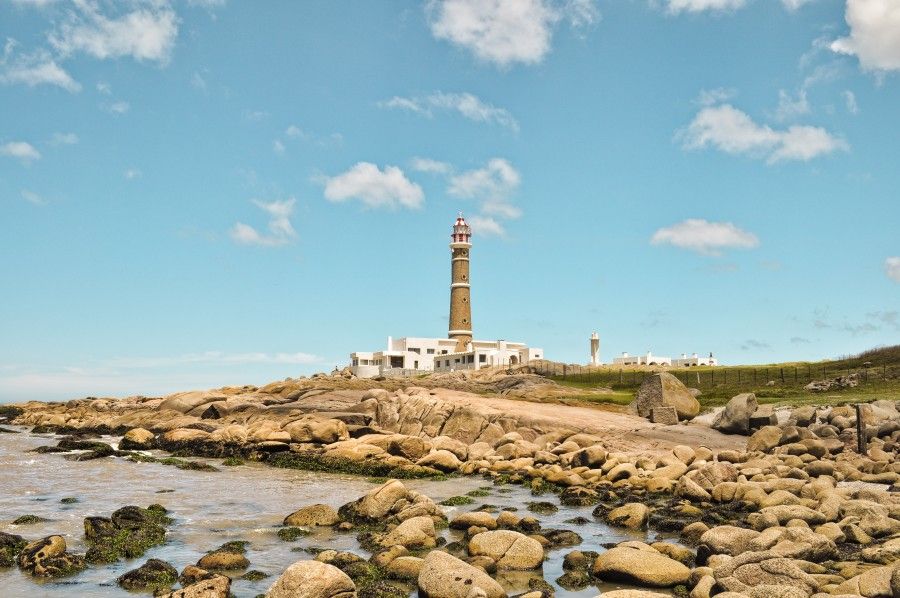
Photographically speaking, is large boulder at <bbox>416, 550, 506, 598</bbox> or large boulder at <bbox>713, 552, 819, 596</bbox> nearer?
large boulder at <bbox>713, 552, 819, 596</bbox>

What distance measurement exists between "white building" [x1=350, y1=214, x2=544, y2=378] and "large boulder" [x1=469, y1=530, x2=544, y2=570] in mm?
79942

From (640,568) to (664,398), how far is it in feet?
80.0

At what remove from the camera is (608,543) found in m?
16.0

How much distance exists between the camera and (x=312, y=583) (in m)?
11.4

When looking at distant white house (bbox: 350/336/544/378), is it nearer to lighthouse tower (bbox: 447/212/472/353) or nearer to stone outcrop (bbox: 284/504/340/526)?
lighthouse tower (bbox: 447/212/472/353)

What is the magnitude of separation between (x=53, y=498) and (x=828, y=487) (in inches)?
819

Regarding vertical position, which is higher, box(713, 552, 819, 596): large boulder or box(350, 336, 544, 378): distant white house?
box(350, 336, 544, 378): distant white house

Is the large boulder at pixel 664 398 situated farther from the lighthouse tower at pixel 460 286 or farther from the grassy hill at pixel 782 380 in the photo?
the lighthouse tower at pixel 460 286

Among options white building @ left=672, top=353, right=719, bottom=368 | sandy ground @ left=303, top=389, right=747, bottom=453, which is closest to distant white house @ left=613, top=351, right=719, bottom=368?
white building @ left=672, top=353, right=719, bottom=368

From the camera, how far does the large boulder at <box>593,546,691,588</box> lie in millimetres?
12859

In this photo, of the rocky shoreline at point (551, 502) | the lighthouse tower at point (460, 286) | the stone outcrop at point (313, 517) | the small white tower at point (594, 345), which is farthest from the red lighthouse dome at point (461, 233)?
the stone outcrop at point (313, 517)

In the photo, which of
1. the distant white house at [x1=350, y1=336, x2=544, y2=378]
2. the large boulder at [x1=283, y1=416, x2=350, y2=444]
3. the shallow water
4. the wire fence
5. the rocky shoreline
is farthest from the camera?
the distant white house at [x1=350, y1=336, x2=544, y2=378]

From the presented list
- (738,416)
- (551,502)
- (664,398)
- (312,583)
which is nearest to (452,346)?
(664,398)

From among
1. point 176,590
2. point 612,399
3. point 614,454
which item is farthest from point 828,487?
point 612,399
